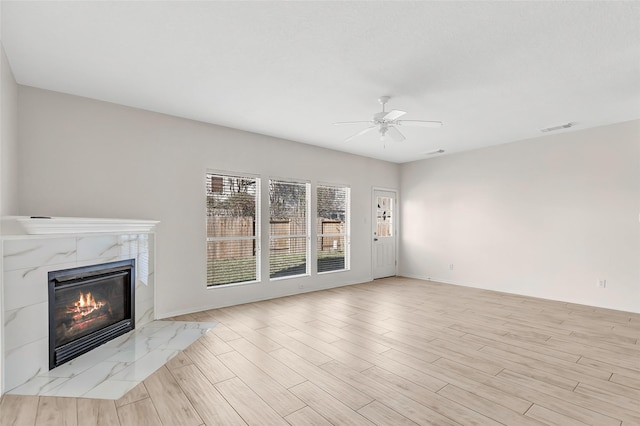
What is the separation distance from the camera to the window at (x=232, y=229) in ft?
16.2

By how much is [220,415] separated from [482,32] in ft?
11.5

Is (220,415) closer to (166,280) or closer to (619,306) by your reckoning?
(166,280)

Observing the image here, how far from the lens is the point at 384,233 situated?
25.4 ft

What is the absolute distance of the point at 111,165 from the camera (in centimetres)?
401

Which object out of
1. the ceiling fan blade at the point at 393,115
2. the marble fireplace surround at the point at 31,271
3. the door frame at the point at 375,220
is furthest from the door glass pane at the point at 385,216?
the marble fireplace surround at the point at 31,271

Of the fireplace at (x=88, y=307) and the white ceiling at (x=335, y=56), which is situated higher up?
the white ceiling at (x=335, y=56)

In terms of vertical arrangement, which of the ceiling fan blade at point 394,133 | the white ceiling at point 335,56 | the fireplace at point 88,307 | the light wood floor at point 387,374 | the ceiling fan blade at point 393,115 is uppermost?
the white ceiling at point 335,56

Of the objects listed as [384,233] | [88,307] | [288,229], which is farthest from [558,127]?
[88,307]

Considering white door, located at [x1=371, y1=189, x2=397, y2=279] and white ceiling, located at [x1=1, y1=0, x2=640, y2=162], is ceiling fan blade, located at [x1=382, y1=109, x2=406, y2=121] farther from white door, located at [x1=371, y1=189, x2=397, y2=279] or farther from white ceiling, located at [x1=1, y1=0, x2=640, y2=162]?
white door, located at [x1=371, y1=189, x2=397, y2=279]

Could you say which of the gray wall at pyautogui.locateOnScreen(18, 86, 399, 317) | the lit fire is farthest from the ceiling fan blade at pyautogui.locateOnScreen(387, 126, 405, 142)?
the lit fire

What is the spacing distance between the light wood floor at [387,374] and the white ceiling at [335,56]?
287 cm

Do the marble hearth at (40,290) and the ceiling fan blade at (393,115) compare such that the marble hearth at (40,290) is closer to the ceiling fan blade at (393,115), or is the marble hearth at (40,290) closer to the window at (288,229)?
the window at (288,229)

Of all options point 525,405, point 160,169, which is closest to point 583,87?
point 525,405

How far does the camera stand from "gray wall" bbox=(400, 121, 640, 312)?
4852mm
